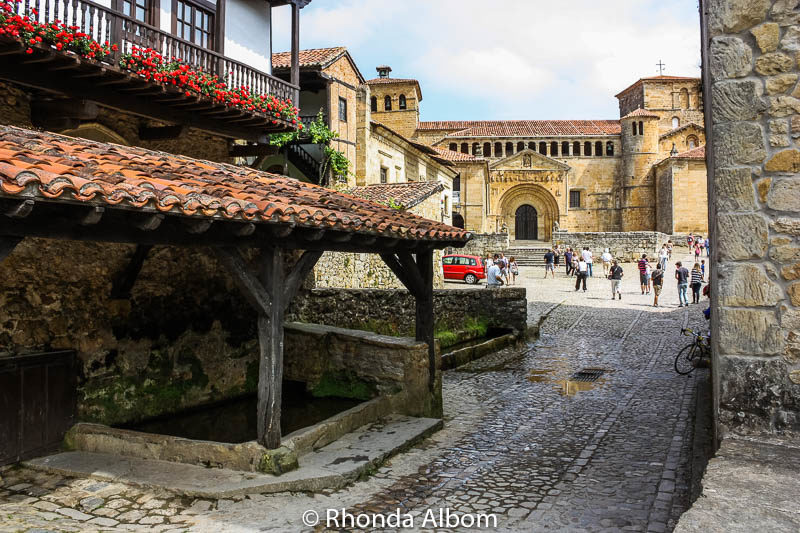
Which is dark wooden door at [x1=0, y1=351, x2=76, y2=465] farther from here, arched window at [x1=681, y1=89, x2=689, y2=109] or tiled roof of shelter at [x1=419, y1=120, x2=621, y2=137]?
arched window at [x1=681, y1=89, x2=689, y2=109]

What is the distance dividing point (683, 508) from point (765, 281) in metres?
1.94

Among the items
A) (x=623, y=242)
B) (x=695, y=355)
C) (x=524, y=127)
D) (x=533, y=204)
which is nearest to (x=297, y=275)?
(x=695, y=355)

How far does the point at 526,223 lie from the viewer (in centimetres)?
5022

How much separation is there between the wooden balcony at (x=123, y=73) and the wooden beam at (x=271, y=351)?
4814 millimetres

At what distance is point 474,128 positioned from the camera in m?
51.6

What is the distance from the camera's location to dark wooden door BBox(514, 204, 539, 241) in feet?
164

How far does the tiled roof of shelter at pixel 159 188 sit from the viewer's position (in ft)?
12.2

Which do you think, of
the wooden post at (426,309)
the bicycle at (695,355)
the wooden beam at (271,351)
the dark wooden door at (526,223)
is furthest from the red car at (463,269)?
the dark wooden door at (526,223)

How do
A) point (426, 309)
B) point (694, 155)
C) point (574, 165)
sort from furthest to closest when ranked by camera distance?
point (574, 165), point (694, 155), point (426, 309)

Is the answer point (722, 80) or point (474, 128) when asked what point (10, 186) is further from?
point (474, 128)

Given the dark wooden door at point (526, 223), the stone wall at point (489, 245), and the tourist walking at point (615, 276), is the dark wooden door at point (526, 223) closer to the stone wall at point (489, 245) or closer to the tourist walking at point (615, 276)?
the stone wall at point (489, 245)

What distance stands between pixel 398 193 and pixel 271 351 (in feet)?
48.0

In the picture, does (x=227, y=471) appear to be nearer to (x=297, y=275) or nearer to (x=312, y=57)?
(x=297, y=275)

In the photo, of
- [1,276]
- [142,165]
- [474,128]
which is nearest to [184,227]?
[142,165]
